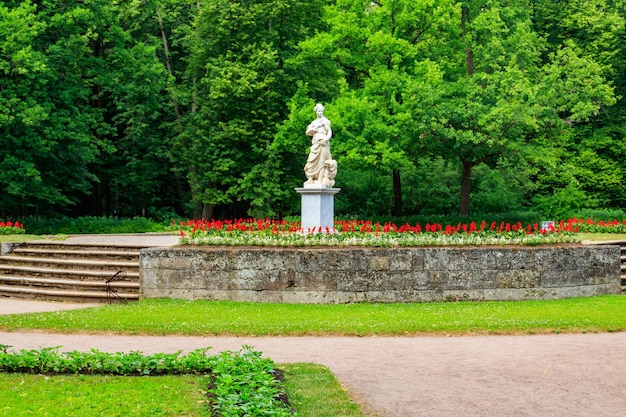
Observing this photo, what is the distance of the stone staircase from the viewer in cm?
1734

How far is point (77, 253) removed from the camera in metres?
19.8

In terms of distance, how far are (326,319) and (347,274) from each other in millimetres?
2586

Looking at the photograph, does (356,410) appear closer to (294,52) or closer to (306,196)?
(306,196)

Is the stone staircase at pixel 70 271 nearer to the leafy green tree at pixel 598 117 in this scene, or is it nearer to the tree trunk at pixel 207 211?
the tree trunk at pixel 207 211

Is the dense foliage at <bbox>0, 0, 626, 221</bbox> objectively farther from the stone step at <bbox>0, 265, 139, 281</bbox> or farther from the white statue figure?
the stone step at <bbox>0, 265, 139, 281</bbox>

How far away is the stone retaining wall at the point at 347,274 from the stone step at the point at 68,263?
78.4 inches

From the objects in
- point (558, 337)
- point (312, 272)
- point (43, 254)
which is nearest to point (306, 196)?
Result: point (312, 272)

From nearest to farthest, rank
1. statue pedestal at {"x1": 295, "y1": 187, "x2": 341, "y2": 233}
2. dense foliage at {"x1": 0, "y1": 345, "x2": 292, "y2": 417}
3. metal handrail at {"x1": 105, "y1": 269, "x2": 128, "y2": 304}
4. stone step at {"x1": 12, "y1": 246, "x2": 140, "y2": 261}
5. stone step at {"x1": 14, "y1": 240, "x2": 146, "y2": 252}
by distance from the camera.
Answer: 1. dense foliage at {"x1": 0, "y1": 345, "x2": 292, "y2": 417}
2. metal handrail at {"x1": 105, "y1": 269, "x2": 128, "y2": 304}
3. stone step at {"x1": 12, "y1": 246, "x2": 140, "y2": 261}
4. stone step at {"x1": 14, "y1": 240, "x2": 146, "y2": 252}
5. statue pedestal at {"x1": 295, "y1": 187, "x2": 341, "y2": 233}

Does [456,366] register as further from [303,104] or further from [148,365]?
[303,104]

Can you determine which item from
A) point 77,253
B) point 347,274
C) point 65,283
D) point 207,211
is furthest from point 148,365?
point 207,211

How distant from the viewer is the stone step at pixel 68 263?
61.2 ft

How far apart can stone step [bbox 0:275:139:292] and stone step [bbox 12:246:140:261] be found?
1.23 meters

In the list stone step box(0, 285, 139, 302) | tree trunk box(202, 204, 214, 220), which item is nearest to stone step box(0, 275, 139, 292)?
stone step box(0, 285, 139, 302)

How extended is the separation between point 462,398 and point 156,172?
32.1 m
